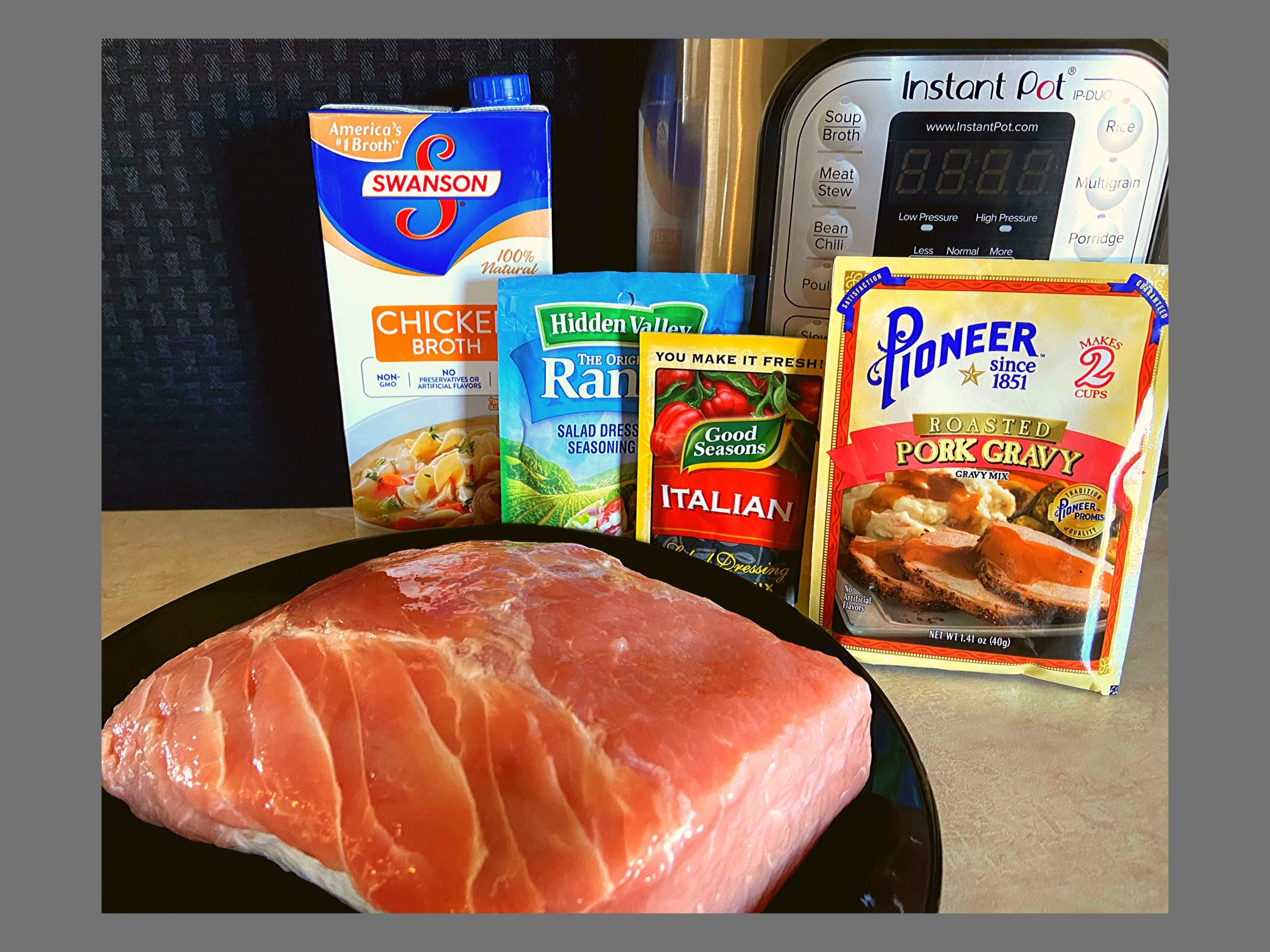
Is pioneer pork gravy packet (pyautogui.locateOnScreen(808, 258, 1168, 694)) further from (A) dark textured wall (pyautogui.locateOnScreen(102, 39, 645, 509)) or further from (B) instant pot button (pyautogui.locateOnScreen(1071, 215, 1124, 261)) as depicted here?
(A) dark textured wall (pyautogui.locateOnScreen(102, 39, 645, 509))

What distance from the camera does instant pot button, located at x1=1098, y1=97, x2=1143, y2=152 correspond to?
2.24 feet

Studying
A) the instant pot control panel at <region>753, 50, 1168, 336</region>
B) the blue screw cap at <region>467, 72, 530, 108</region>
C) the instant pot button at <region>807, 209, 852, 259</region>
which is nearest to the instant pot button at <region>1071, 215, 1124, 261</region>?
the instant pot control panel at <region>753, 50, 1168, 336</region>

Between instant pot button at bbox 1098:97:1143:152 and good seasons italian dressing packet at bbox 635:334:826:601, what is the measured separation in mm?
266

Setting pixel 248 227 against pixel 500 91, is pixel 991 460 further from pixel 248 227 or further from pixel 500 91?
pixel 248 227

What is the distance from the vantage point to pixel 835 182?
74cm

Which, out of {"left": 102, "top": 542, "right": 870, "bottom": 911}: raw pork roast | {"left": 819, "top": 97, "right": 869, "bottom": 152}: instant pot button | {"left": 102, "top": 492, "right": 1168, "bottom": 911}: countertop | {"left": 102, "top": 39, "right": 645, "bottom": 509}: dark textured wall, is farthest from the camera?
{"left": 102, "top": 39, "right": 645, "bottom": 509}: dark textured wall

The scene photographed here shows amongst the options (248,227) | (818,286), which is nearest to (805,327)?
(818,286)

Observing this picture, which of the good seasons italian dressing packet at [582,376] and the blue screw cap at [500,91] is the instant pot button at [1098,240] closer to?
the good seasons italian dressing packet at [582,376]

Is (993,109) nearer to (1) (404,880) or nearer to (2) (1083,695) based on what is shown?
(2) (1083,695)

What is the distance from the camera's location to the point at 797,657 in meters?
0.60

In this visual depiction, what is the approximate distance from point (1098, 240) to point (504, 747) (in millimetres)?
615

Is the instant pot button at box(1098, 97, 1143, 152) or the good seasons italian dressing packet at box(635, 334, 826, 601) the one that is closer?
the instant pot button at box(1098, 97, 1143, 152)

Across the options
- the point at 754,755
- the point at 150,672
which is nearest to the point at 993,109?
the point at 754,755

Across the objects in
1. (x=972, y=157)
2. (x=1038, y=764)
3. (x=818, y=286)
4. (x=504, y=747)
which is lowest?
(x=1038, y=764)
